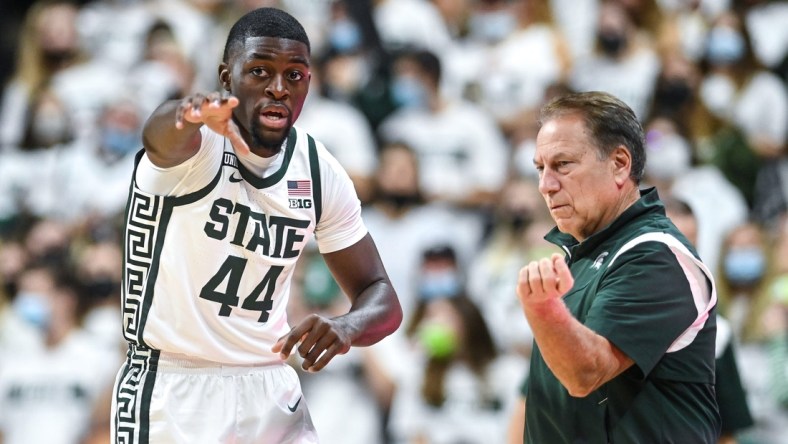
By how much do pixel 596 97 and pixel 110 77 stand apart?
302 inches

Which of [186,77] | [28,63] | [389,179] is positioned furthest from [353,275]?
[28,63]

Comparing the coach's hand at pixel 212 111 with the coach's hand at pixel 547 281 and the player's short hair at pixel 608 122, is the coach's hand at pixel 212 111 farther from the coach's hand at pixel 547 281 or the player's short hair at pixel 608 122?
the player's short hair at pixel 608 122

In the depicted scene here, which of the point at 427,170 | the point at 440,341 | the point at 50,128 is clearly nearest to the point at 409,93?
the point at 427,170

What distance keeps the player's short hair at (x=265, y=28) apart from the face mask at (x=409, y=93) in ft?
18.6

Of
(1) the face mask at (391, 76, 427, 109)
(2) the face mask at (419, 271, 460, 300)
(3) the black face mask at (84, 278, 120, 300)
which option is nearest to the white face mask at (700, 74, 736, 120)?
(1) the face mask at (391, 76, 427, 109)

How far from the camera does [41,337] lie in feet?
30.3

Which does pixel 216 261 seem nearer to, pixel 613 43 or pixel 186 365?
pixel 186 365

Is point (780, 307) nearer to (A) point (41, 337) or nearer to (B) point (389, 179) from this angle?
(B) point (389, 179)

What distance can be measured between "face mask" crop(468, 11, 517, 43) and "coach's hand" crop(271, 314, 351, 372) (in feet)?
22.7

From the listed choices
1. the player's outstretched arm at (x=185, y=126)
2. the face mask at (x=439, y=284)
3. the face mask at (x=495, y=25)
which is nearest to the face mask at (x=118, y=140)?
the face mask at (x=439, y=284)

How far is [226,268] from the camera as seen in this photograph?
4.32m

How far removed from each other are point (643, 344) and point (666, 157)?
5.34 metres

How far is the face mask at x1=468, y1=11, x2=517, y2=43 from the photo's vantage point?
35.1 ft

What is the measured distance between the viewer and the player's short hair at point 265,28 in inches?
168
